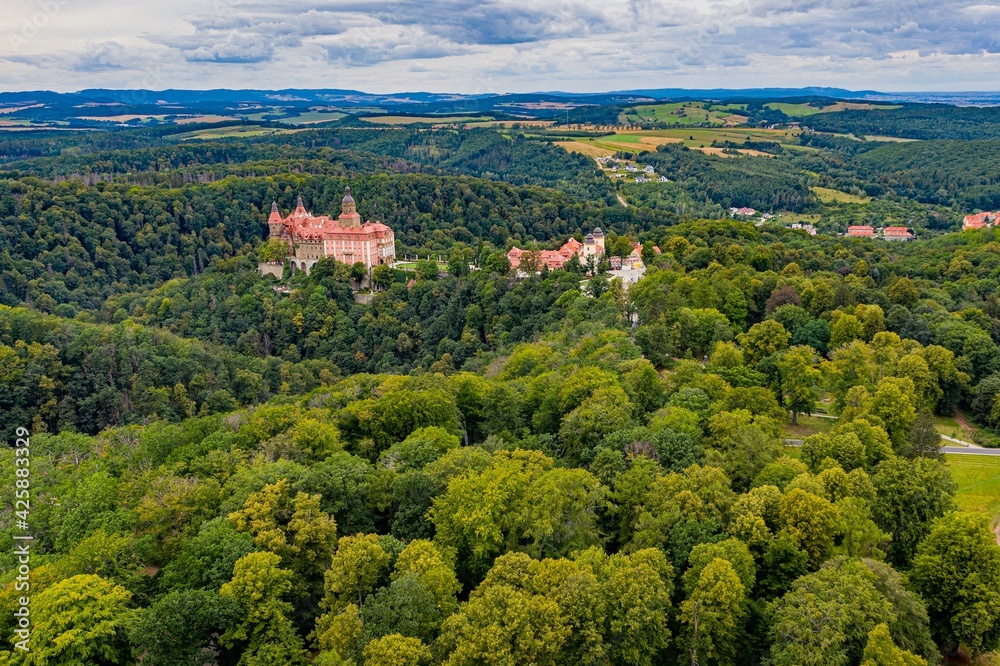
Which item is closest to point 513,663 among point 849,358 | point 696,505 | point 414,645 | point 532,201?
point 414,645

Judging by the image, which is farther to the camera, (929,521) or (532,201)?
(532,201)

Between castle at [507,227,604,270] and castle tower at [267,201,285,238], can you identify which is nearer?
castle at [507,227,604,270]

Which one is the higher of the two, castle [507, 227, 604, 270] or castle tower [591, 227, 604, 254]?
castle tower [591, 227, 604, 254]

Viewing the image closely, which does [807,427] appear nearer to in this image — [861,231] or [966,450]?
[966,450]

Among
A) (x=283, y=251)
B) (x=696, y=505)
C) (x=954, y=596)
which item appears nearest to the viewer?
(x=954, y=596)

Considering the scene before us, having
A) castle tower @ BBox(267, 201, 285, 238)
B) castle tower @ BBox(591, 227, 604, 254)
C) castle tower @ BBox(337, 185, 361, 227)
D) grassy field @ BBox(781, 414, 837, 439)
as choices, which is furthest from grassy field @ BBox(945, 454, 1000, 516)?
castle tower @ BBox(267, 201, 285, 238)

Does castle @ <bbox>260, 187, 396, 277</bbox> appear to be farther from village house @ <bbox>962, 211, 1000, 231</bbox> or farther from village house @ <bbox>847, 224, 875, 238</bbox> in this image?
village house @ <bbox>962, 211, 1000, 231</bbox>

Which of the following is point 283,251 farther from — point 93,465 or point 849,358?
point 849,358

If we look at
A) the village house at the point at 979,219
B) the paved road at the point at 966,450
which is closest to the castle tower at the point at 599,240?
the paved road at the point at 966,450
